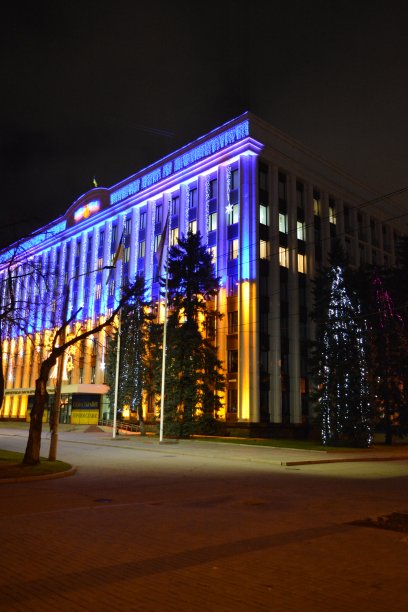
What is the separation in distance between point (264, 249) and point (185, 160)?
13.9m

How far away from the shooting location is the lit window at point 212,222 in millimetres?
50628

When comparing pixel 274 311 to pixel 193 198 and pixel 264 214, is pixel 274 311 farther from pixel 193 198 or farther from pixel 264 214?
pixel 193 198

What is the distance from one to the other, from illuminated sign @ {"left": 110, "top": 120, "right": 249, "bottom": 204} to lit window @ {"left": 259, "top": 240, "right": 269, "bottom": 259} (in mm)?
9904

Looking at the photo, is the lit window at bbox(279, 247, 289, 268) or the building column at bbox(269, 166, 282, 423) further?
the lit window at bbox(279, 247, 289, 268)

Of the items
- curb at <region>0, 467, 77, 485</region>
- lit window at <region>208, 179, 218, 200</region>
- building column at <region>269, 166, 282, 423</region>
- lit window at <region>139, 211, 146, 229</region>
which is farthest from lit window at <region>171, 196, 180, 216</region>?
curb at <region>0, 467, 77, 485</region>

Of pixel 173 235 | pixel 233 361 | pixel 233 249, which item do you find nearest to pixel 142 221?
pixel 173 235

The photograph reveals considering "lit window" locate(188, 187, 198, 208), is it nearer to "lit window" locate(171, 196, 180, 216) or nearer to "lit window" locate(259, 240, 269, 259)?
"lit window" locate(171, 196, 180, 216)

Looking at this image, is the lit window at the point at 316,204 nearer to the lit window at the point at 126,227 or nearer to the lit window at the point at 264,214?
the lit window at the point at 264,214

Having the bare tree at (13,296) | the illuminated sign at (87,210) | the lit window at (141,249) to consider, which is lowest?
the bare tree at (13,296)

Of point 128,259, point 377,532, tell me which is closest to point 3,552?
point 377,532

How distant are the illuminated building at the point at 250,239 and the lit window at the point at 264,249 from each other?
0.09m

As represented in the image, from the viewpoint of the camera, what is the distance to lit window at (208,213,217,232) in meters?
50.6


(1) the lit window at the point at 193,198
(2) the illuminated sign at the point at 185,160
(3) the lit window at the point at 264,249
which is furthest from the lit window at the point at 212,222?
(2) the illuminated sign at the point at 185,160

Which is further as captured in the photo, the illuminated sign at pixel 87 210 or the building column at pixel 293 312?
the illuminated sign at pixel 87 210
